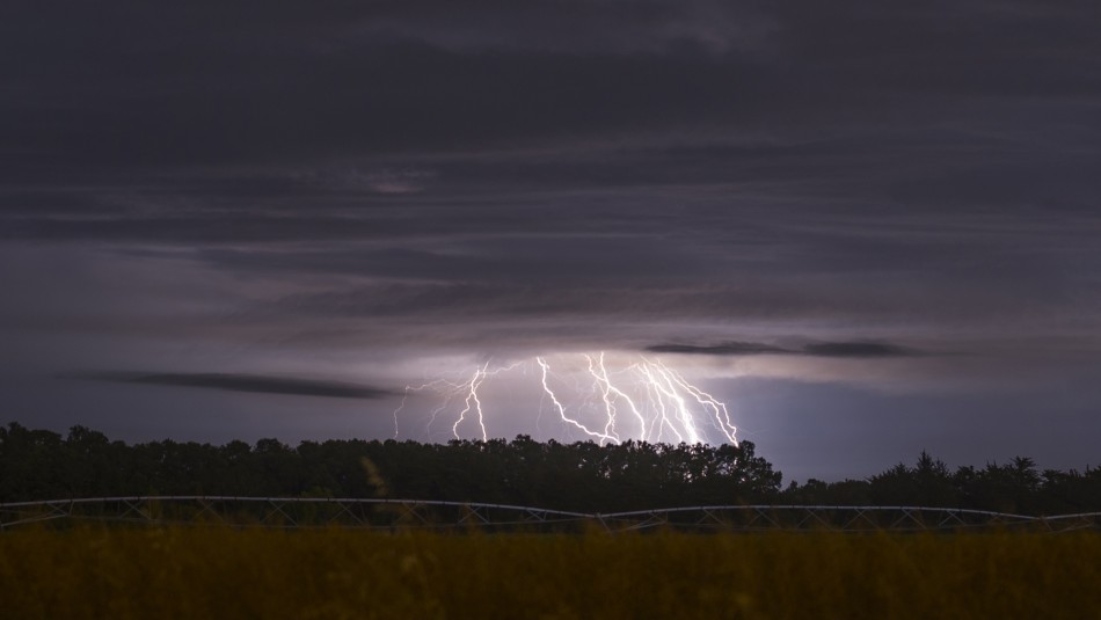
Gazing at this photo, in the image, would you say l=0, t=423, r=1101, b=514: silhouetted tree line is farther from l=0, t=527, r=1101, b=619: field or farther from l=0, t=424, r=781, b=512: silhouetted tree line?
l=0, t=527, r=1101, b=619: field

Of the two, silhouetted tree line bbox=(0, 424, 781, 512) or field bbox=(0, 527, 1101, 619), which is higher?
silhouetted tree line bbox=(0, 424, 781, 512)

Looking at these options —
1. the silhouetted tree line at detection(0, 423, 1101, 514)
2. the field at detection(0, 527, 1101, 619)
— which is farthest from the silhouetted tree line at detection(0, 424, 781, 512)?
the field at detection(0, 527, 1101, 619)

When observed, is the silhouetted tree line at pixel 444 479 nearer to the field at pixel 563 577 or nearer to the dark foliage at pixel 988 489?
the dark foliage at pixel 988 489

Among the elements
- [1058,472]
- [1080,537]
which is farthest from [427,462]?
[1080,537]

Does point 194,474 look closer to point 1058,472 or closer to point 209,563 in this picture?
point 1058,472

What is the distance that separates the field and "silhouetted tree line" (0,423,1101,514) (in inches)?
2301

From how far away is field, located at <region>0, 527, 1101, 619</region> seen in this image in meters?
10.2

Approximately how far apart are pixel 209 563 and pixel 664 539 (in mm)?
4325

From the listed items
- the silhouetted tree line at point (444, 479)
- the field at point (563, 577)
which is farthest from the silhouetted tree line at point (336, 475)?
the field at point (563, 577)

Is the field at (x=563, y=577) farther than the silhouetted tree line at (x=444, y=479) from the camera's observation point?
No

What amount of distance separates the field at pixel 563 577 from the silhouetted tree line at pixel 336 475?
61.2 m

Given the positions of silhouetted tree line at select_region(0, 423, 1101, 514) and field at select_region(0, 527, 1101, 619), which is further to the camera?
silhouetted tree line at select_region(0, 423, 1101, 514)

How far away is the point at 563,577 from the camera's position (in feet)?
35.3

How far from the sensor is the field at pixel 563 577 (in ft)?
33.6
